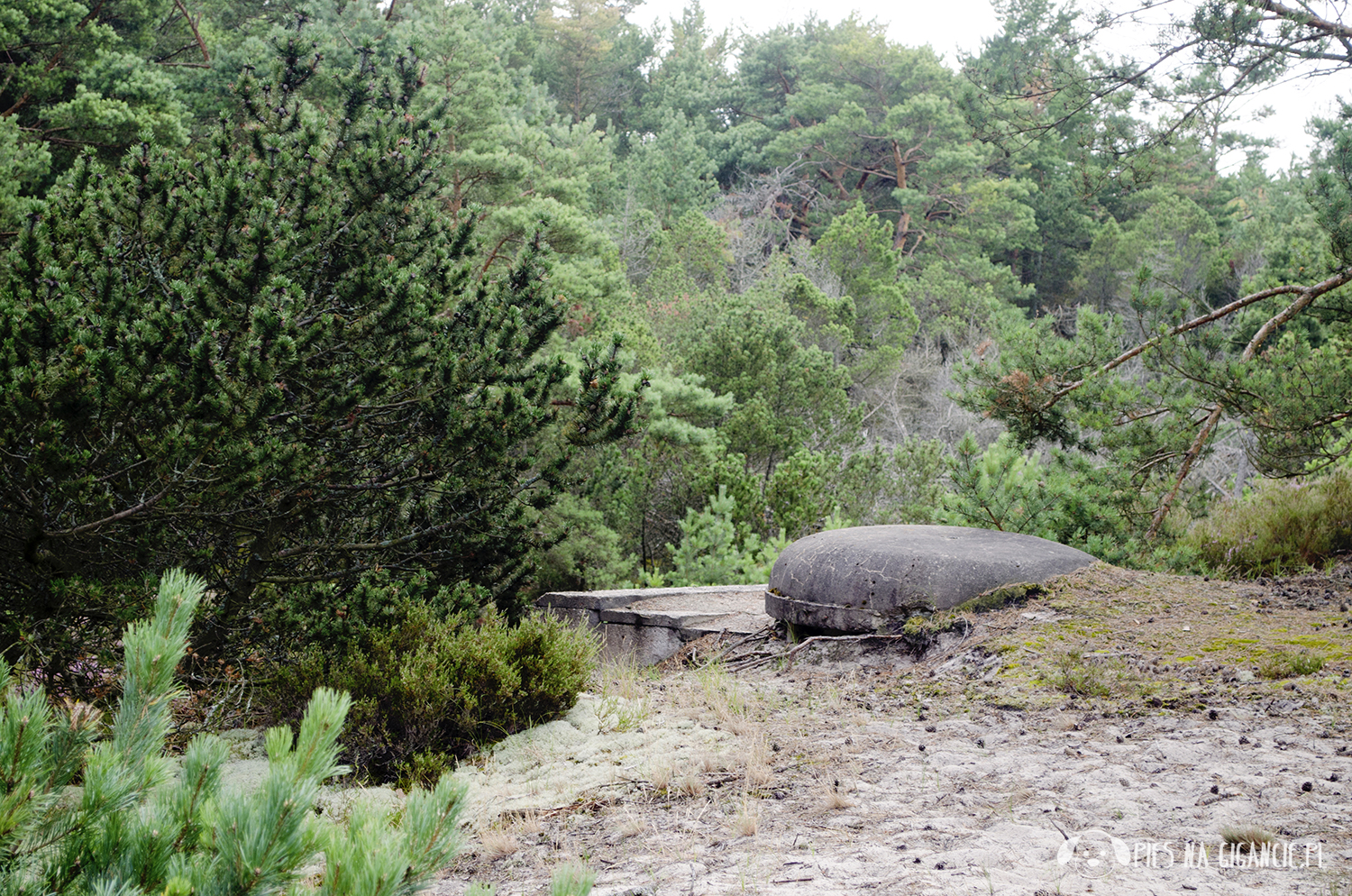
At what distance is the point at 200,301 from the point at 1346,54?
716 cm

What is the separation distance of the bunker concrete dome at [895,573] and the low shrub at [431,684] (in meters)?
1.59

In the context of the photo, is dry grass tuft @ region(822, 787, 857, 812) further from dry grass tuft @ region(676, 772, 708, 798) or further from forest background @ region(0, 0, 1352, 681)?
forest background @ region(0, 0, 1352, 681)

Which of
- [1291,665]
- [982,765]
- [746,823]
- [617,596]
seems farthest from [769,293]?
[746,823]

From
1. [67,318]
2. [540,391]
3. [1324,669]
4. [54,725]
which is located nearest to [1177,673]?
[1324,669]

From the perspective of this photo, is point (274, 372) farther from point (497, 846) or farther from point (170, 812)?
point (170, 812)

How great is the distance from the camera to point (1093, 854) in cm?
230

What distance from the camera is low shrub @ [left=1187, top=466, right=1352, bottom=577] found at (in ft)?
20.0

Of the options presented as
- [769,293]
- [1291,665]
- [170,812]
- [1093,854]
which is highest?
[769,293]

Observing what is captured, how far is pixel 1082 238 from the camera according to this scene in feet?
95.4

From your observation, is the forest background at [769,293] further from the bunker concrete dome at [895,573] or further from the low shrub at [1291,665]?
the low shrub at [1291,665]

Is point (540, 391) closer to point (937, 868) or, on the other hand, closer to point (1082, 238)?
point (937, 868)

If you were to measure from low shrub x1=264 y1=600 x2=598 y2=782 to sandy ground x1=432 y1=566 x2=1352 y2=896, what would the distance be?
19 cm

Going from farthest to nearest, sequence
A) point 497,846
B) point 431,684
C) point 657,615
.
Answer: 1. point 657,615
2. point 431,684
3. point 497,846

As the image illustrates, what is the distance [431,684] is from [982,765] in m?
2.37
